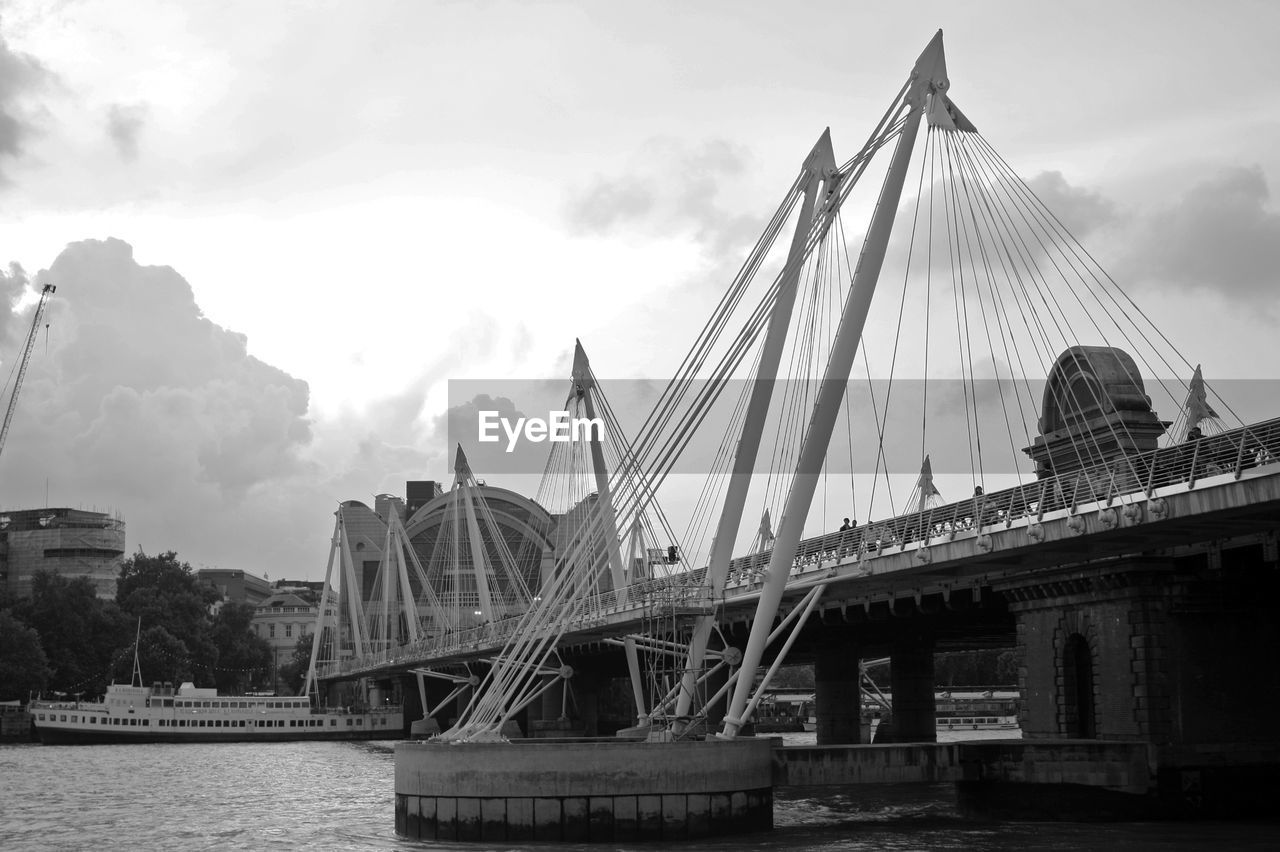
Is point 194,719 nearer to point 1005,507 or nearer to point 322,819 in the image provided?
point 322,819

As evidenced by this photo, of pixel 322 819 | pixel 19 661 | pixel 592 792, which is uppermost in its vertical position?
pixel 19 661

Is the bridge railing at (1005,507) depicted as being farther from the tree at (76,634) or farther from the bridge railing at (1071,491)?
the tree at (76,634)

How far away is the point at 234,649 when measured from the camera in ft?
619

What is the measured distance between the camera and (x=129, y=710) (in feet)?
461

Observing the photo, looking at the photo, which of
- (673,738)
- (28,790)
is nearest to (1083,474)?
(673,738)

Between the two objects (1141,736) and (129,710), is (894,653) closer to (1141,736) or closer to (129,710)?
(1141,736)

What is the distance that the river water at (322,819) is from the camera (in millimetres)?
45375

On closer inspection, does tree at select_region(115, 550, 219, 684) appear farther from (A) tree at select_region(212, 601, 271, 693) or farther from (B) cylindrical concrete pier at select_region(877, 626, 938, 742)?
(B) cylindrical concrete pier at select_region(877, 626, 938, 742)

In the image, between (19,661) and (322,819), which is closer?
(322,819)

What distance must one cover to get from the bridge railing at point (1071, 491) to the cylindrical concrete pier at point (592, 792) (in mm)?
11433

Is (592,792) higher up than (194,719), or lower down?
lower down

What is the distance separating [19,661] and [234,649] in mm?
39891

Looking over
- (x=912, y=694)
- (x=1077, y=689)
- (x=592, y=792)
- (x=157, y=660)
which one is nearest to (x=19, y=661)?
(x=157, y=660)

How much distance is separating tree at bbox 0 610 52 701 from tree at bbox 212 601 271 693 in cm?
3191
